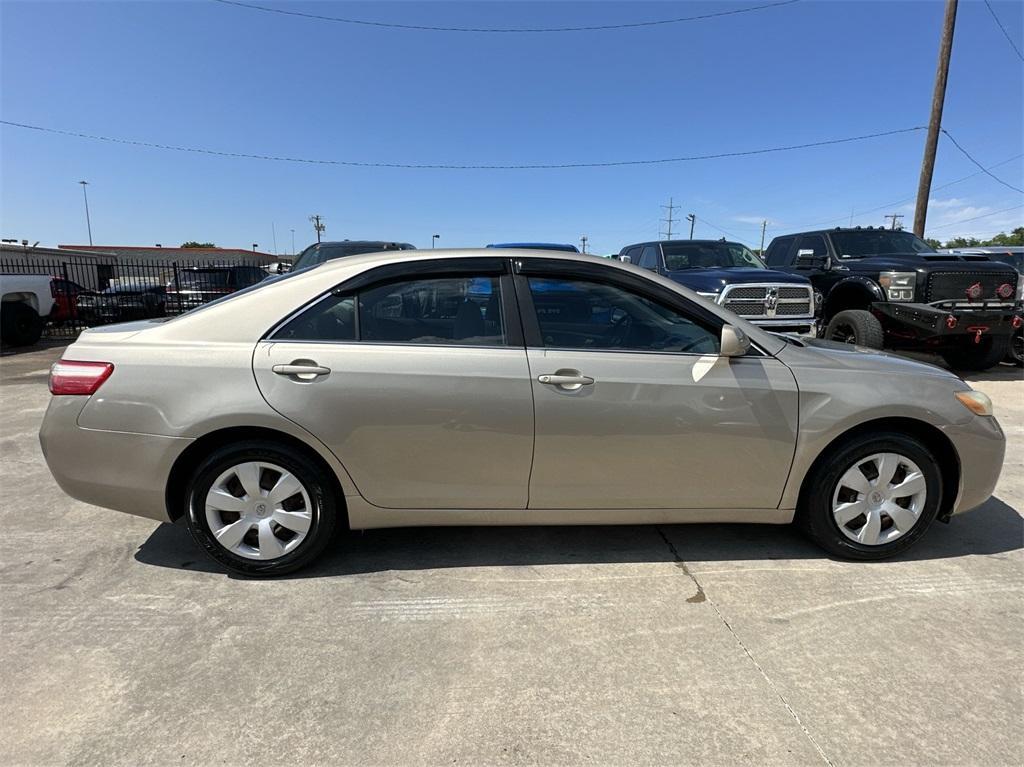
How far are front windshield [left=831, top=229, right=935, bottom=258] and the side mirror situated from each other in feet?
24.4

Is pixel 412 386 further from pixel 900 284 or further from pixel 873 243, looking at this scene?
pixel 873 243

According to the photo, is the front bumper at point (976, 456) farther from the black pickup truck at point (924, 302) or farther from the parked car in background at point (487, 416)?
the black pickup truck at point (924, 302)

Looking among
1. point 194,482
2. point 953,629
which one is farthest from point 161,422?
point 953,629

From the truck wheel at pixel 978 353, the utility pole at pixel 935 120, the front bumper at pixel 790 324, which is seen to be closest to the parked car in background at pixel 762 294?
the front bumper at pixel 790 324

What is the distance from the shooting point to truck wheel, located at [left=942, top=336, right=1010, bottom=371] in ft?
27.1

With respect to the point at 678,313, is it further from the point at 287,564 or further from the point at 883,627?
the point at 287,564

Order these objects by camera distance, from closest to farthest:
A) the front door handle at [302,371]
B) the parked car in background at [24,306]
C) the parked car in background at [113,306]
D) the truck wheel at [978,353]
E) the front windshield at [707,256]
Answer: the front door handle at [302,371], the truck wheel at [978,353], the front windshield at [707,256], the parked car in background at [24,306], the parked car in background at [113,306]

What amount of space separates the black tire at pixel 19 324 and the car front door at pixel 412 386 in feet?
39.6

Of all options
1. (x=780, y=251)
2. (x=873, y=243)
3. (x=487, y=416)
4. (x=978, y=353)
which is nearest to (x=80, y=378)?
(x=487, y=416)

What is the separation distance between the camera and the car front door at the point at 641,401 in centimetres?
291

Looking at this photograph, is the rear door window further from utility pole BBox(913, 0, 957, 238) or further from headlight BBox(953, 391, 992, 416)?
headlight BBox(953, 391, 992, 416)

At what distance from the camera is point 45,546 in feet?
11.2

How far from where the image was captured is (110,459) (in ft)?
9.49

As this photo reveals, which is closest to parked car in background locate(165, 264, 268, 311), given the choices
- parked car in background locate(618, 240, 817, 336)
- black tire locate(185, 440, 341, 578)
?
parked car in background locate(618, 240, 817, 336)
